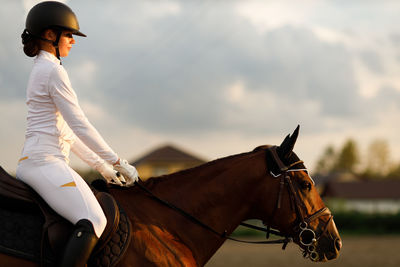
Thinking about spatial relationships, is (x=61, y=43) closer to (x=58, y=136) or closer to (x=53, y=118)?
(x=53, y=118)

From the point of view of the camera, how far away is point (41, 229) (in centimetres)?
382

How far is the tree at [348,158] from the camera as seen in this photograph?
421ft

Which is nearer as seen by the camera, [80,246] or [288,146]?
[80,246]

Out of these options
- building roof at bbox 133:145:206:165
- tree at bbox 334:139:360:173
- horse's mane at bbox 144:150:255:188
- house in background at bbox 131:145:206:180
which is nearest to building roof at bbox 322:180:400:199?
building roof at bbox 133:145:206:165

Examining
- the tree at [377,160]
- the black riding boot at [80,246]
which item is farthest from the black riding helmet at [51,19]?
the tree at [377,160]

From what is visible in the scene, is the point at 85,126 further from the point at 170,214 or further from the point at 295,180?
the point at 295,180

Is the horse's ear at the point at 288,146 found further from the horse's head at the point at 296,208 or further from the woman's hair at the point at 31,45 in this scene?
the woman's hair at the point at 31,45

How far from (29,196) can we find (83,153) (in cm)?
92

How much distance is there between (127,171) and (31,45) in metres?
1.37

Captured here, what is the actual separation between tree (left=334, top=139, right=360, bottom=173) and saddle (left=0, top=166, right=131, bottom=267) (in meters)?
129

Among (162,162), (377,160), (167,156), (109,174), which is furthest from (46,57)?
(377,160)

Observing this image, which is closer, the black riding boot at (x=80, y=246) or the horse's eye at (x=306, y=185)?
the black riding boot at (x=80, y=246)

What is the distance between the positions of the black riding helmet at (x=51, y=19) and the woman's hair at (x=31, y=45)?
0.16ft

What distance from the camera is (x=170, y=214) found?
4.45m
